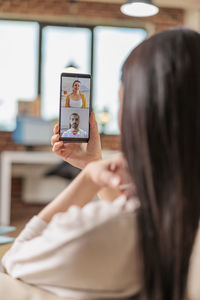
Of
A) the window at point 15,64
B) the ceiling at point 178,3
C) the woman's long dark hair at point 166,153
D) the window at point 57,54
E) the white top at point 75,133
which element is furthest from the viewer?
the window at point 57,54

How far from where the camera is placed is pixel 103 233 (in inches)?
25.0

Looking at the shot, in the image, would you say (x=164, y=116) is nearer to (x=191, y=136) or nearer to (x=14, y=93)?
(x=191, y=136)

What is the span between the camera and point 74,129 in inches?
40.9

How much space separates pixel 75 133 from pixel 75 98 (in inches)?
3.4

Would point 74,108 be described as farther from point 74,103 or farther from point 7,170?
point 7,170

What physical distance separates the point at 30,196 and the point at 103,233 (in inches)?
194

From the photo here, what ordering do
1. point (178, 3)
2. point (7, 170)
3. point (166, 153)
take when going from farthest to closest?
point (178, 3) → point (7, 170) → point (166, 153)

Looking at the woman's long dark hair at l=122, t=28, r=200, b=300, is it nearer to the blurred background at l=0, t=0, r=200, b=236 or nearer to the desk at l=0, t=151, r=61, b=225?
the desk at l=0, t=151, r=61, b=225

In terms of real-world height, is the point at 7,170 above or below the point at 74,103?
below

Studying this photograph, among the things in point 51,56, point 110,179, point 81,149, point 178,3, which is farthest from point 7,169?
point 110,179

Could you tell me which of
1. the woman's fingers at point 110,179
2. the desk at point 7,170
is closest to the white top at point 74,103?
the woman's fingers at point 110,179

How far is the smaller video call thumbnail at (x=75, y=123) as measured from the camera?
1038 mm

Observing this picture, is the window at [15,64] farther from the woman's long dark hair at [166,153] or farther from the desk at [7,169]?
the woman's long dark hair at [166,153]

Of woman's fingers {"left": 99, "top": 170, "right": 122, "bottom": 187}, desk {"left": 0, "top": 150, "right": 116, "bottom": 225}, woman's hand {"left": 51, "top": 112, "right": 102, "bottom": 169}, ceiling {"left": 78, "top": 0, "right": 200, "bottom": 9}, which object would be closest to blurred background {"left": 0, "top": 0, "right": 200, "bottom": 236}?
ceiling {"left": 78, "top": 0, "right": 200, "bottom": 9}
